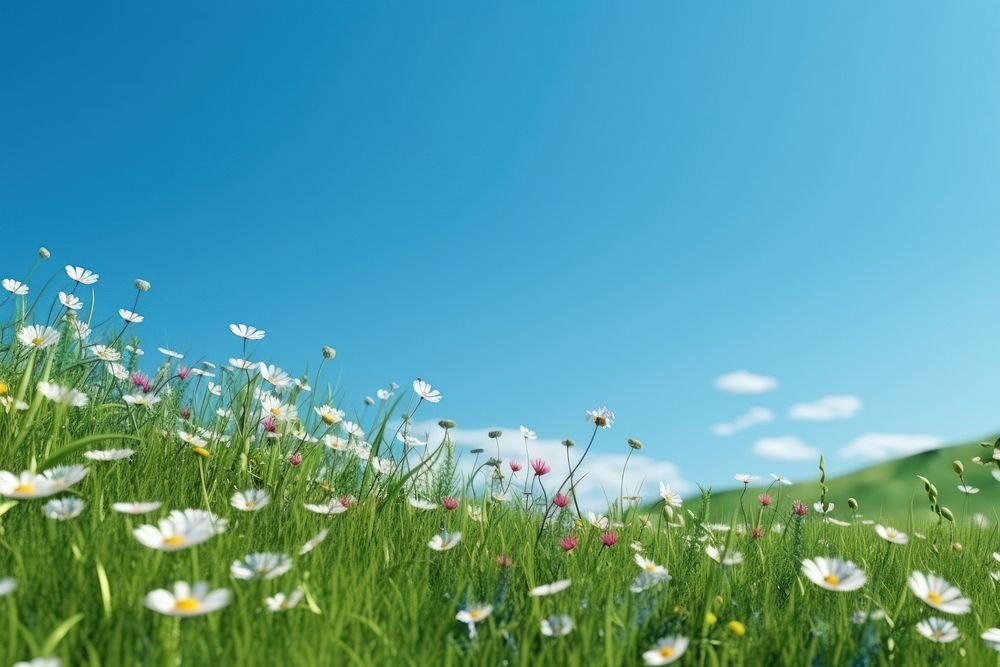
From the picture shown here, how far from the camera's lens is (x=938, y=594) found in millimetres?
2365

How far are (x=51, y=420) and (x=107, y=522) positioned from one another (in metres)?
1.67

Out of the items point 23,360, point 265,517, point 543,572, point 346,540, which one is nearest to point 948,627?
point 543,572

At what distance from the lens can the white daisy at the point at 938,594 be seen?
2247 mm

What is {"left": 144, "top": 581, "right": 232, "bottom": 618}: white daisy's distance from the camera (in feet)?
5.59

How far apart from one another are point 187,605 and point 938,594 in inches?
77.5

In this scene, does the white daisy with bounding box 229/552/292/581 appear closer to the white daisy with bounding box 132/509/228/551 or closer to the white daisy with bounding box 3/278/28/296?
the white daisy with bounding box 132/509/228/551

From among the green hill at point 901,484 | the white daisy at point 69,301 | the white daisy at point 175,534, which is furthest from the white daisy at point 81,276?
the green hill at point 901,484

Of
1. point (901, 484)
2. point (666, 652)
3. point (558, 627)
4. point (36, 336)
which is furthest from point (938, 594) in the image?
point (901, 484)

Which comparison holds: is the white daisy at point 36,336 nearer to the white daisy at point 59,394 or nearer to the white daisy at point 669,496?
the white daisy at point 59,394

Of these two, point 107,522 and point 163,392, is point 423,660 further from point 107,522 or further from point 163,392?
point 163,392

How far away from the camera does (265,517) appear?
3.14 metres

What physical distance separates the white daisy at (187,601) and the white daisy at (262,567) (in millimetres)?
253

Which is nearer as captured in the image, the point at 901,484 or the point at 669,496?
the point at 669,496

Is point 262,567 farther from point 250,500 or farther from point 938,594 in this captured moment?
point 938,594
